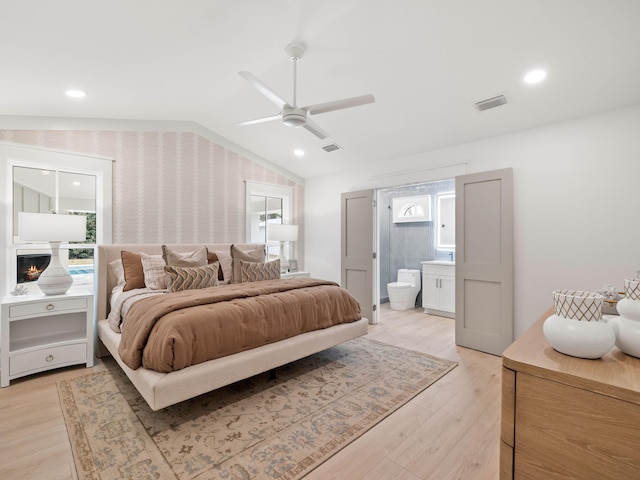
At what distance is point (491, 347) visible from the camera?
11.2 feet

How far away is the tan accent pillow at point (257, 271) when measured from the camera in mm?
3764

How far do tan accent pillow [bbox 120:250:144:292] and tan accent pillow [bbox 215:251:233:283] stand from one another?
912mm

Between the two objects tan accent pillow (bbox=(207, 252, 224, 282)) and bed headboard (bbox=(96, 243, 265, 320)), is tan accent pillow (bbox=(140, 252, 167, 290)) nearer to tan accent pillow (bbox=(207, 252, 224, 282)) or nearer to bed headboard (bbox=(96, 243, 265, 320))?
bed headboard (bbox=(96, 243, 265, 320))

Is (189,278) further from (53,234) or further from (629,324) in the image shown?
(629,324)

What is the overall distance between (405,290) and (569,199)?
290 centimetres

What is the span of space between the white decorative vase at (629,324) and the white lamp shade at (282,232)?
164 inches

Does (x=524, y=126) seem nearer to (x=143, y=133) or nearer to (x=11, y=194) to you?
(x=143, y=133)

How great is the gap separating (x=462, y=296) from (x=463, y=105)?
212 cm

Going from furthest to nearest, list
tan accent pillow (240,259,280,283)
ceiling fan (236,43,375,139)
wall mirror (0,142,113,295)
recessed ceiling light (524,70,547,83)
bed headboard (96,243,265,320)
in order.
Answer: tan accent pillow (240,259,280,283) < bed headboard (96,243,265,320) < wall mirror (0,142,113,295) < recessed ceiling light (524,70,547,83) < ceiling fan (236,43,375,139)

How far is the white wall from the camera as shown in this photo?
273 centimetres

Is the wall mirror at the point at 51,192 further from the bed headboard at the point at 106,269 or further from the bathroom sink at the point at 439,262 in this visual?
the bathroom sink at the point at 439,262

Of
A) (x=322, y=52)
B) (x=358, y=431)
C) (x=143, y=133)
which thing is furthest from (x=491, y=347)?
(x=143, y=133)

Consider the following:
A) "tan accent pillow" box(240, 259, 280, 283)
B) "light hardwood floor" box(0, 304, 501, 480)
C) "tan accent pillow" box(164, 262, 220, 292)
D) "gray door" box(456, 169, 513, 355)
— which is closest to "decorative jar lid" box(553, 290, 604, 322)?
"light hardwood floor" box(0, 304, 501, 480)

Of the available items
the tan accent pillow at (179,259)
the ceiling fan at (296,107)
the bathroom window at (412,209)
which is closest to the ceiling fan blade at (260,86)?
the ceiling fan at (296,107)
